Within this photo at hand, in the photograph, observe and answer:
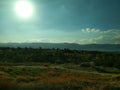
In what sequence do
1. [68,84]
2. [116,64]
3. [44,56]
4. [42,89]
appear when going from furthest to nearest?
[44,56] → [116,64] → [68,84] → [42,89]

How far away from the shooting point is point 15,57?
5531 inches

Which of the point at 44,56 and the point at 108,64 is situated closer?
the point at 108,64

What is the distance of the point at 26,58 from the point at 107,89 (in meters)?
121

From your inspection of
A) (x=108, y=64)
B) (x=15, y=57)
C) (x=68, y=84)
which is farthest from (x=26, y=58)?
(x=68, y=84)

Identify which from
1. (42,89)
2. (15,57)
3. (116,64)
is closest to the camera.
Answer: (42,89)

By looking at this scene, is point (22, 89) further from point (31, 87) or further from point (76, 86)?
point (76, 86)

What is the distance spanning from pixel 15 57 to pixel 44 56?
53.1 ft

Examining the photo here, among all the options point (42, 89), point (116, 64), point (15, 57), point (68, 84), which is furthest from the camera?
point (15, 57)

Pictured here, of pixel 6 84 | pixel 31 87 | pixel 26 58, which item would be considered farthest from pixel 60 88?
pixel 26 58

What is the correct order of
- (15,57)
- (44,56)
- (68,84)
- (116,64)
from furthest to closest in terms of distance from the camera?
(44,56) < (15,57) < (116,64) < (68,84)

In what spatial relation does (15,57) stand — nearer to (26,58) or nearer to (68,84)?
(26,58)

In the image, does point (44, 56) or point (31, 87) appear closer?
point (31, 87)

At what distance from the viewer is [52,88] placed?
20562 mm

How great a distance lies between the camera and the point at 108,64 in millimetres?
117812
